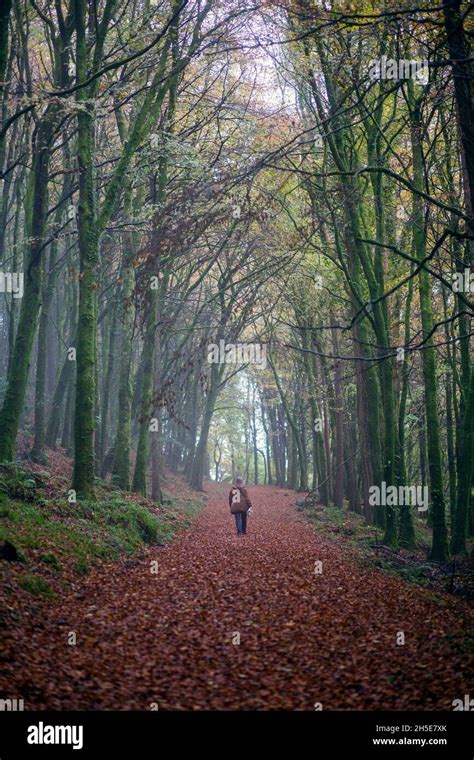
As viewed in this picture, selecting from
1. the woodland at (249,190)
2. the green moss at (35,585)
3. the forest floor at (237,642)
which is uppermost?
the woodland at (249,190)

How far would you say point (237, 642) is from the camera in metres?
6.49

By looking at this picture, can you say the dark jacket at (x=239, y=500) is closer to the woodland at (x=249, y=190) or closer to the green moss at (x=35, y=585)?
the woodland at (x=249, y=190)

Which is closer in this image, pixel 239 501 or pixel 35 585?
pixel 35 585

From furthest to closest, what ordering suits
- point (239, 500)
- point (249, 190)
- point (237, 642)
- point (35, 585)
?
1. point (239, 500)
2. point (249, 190)
3. point (35, 585)
4. point (237, 642)

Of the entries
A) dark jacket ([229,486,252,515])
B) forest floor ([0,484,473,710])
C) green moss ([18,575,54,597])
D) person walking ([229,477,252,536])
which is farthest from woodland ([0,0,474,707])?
dark jacket ([229,486,252,515])

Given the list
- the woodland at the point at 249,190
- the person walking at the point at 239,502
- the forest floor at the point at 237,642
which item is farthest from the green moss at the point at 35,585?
the person walking at the point at 239,502

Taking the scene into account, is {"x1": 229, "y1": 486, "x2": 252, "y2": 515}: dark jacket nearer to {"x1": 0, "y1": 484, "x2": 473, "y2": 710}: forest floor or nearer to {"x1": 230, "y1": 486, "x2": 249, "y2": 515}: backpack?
{"x1": 230, "y1": 486, "x2": 249, "y2": 515}: backpack

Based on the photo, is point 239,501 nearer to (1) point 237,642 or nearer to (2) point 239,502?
(2) point 239,502

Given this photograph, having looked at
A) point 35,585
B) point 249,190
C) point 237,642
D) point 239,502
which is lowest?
point 237,642

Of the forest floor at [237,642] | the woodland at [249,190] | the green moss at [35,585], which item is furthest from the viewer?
the woodland at [249,190]

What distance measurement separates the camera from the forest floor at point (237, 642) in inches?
199

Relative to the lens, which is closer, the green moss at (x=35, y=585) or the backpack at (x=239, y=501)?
the green moss at (x=35, y=585)

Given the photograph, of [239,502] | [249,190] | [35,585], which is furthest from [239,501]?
[249,190]

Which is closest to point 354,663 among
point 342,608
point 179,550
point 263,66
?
point 342,608
